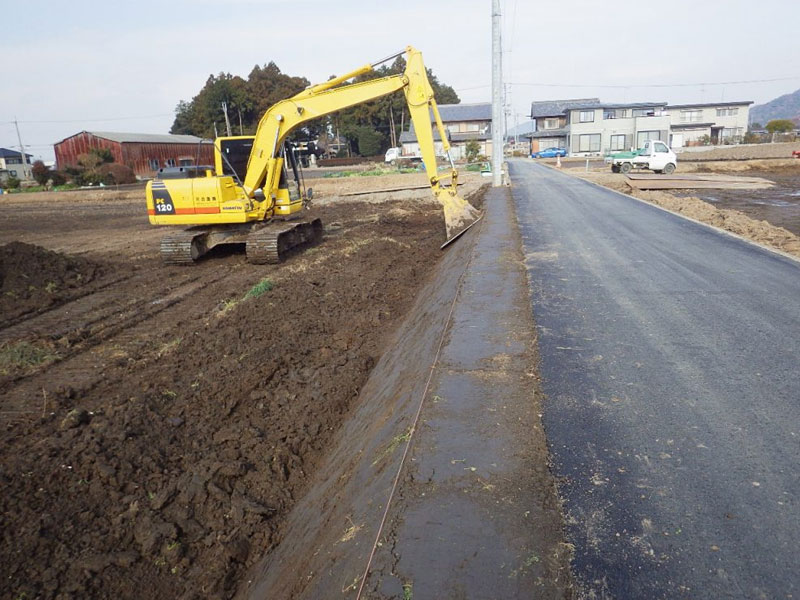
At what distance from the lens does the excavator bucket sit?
13203mm

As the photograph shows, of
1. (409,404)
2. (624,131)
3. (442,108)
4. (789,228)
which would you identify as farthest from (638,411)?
(442,108)

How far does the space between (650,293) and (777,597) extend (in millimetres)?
5282

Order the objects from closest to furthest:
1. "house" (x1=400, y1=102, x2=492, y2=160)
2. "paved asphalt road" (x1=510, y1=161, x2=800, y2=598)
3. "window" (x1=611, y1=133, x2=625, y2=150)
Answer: "paved asphalt road" (x1=510, y1=161, x2=800, y2=598) → "window" (x1=611, y1=133, x2=625, y2=150) → "house" (x1=400, y1=102, x2=492, y2=160)

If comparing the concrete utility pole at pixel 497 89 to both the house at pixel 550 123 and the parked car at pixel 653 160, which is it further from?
the house at pixel 550 123

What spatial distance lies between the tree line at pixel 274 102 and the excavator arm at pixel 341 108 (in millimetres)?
48899

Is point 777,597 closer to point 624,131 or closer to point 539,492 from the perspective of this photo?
point 539,492

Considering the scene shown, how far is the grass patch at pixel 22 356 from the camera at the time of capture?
7184mm

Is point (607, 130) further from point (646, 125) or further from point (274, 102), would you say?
point (274, 102)

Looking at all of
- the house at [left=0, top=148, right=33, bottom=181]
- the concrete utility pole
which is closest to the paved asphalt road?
the concrete utility pole

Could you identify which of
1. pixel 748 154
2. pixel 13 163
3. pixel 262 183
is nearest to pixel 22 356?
pixel 262 183

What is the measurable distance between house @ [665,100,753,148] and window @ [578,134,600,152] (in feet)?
32.3

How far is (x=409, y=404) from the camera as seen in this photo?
4758mm

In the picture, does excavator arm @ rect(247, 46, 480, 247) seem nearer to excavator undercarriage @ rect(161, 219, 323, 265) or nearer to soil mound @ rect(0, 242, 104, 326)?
excavator undercarriage @ rect(161, 219, 323, 265)

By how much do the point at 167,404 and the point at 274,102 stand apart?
6581 centimetres
